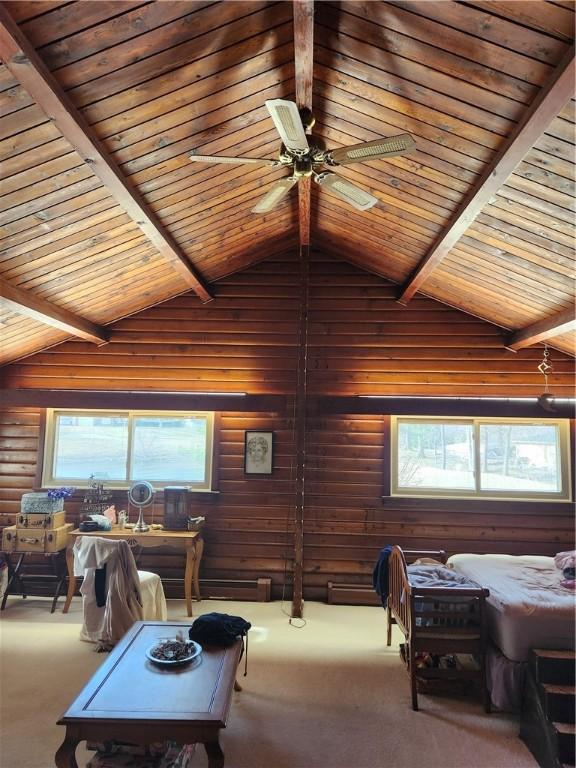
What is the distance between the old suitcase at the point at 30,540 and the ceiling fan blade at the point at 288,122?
4.64m

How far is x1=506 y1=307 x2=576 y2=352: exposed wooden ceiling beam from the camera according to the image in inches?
177

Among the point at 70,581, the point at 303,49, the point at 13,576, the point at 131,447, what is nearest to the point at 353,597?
the point at 70,581

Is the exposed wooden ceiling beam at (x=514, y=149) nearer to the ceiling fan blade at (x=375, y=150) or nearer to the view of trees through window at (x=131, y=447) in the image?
the ceiling fan blade at (x=375, y=150)

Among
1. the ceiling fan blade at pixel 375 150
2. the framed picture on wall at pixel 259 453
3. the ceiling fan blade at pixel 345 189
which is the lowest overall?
the framed picture on wall at pixel 259 453

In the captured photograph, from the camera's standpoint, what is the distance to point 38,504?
5.53 metres

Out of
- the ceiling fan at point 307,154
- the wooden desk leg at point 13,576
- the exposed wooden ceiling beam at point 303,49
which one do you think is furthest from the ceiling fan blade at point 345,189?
the wooden desk leg at point 13,576

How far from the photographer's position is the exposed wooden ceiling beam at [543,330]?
14.8 ft

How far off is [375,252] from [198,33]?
3.19 m

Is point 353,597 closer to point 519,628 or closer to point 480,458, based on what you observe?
point 480,458

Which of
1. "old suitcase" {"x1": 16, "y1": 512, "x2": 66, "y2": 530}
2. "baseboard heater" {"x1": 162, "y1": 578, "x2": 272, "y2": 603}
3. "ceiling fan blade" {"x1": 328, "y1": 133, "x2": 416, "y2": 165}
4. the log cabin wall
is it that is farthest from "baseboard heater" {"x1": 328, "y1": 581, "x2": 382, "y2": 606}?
"ceiling fan blade" {"x1": 328, "y1": 133, "x2": 416, "y2": 165}

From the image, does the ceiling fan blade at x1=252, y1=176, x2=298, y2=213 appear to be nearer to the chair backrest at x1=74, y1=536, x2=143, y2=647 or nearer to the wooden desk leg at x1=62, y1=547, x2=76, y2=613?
the chair backrest at x1=74, y1=536, x2=143, y2=647

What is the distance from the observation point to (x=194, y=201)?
13.6 feet

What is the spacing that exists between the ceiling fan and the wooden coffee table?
266cm

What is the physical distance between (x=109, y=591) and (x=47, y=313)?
249 centimetres
